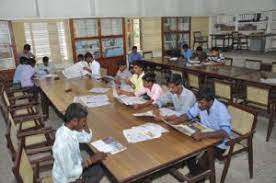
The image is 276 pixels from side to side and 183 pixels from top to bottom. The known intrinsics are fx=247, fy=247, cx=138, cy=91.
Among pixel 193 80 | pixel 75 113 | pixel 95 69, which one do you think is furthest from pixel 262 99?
pixel 95 69

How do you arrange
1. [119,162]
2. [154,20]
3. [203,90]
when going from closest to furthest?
[119,162], [203,90], [154,20]

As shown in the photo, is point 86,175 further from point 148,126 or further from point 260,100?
point 260,100

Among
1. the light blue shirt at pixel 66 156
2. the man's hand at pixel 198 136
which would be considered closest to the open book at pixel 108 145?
the light blue shirt at pixel 66 156

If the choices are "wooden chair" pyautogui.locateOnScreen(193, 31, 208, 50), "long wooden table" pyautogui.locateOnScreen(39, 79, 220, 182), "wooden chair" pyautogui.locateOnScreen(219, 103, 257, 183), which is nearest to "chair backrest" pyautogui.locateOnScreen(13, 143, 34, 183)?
"long wooden table" pyautogui.locateOnScreen(39, 79, 220, 182)

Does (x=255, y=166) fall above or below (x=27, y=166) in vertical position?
below

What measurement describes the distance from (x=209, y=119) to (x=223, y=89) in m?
1.75

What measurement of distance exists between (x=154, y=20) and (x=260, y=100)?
17.9 ft

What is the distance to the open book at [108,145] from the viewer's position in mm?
1997

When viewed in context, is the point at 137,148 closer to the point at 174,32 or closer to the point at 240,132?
the point at 240,132

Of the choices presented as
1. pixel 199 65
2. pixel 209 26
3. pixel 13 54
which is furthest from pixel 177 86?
pixel 209 26

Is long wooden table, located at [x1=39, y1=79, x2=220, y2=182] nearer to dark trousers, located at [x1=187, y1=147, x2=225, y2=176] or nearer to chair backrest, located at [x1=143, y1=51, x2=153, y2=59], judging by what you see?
dark trousers, located at [x1=187, y1=147, x2=225, y2=176]

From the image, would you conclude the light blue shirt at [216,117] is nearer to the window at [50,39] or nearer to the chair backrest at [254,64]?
the chair backrest at [254,64]

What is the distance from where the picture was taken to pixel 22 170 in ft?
5.78

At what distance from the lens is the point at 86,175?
2.18 metres
